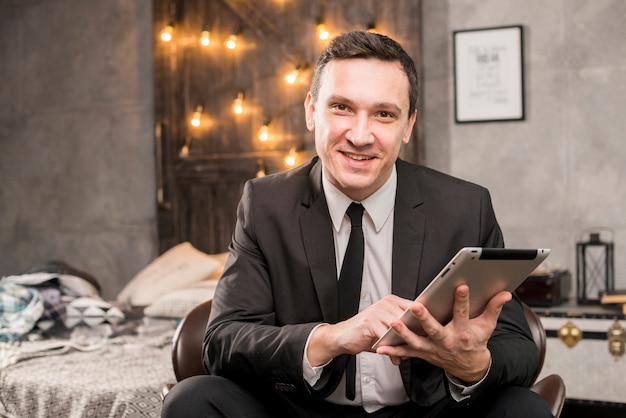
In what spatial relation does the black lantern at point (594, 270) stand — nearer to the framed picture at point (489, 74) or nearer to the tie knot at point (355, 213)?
the framed picture at point (489, 74)

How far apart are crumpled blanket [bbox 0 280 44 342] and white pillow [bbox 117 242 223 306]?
35.6 inches

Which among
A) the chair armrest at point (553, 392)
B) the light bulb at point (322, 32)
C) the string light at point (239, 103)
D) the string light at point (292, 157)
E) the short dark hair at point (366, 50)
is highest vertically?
the light bulb at point (322, 32)

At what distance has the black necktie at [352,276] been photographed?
183 centimetres

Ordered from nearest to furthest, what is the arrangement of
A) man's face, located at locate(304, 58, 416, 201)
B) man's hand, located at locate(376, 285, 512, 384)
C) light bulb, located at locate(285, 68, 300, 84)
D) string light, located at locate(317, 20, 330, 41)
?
1. man's hand, located at locate(376, 285, 512, 384)
2. man's face, located at locate(304, 58, 416, 201)
3. string light, located at locate(317, 20, 330, 41)
4. light bulb, located at locate(285, 68, 300, 84)

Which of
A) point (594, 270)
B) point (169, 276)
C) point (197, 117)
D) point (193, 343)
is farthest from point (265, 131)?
point (193, 343)

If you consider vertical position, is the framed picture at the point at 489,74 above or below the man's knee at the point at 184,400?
above

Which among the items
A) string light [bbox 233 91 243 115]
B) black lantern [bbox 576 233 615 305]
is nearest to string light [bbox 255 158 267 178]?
string light [bbox 233 91 243 115]

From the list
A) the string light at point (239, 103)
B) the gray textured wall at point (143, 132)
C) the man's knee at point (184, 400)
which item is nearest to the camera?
the man's knee at point (184, 400)

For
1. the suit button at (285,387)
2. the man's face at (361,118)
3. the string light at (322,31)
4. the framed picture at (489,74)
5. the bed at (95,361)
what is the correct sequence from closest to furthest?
the suit button at (285,387) → the man's face at (361,118) → the bed at (95,361) → the framed picture at (489,74) → the string light at (322,31)

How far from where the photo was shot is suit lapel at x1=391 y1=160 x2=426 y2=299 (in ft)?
5.97

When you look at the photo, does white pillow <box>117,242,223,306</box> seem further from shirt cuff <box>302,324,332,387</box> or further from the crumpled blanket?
shirt cuff <box>302,324,332,387</box>

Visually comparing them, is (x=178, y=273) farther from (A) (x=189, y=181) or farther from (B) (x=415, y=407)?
(B) (x=415, y=407)

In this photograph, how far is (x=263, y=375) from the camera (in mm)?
1706

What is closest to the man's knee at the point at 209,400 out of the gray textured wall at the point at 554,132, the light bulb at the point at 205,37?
the gray textured wall at the point at 554,132
